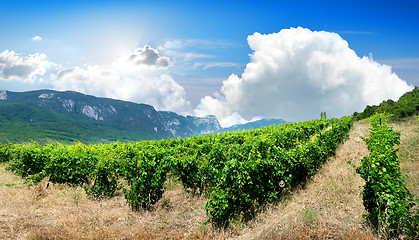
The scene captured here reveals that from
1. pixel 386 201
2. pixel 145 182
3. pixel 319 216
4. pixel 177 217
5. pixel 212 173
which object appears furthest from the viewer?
pixel 145 182

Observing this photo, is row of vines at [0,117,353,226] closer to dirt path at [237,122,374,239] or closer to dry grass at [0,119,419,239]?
dry grass at [0,119,419,239]

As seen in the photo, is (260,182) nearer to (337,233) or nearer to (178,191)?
(337,233)

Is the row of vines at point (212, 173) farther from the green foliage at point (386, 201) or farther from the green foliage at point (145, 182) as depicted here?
the green foliage at point (386, 201)

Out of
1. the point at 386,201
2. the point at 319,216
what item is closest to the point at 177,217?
the point at 319,216

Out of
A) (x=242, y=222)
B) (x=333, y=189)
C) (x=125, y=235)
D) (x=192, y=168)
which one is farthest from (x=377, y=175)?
(x=125, y=235)

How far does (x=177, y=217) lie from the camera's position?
24.9 feet

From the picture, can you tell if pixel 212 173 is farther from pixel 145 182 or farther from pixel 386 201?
pixel 386 201

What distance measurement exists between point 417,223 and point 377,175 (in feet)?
3.96

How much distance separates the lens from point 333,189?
8375 millimetres

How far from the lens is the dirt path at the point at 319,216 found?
19.0 feet

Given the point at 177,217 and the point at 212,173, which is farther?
the point at 212,173

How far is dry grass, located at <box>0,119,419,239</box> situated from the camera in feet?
19.9

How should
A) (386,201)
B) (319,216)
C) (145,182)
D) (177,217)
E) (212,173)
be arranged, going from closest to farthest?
(386,201)
(319,216)
(177,217)
(212,173)
(145,182)

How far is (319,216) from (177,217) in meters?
4.14
